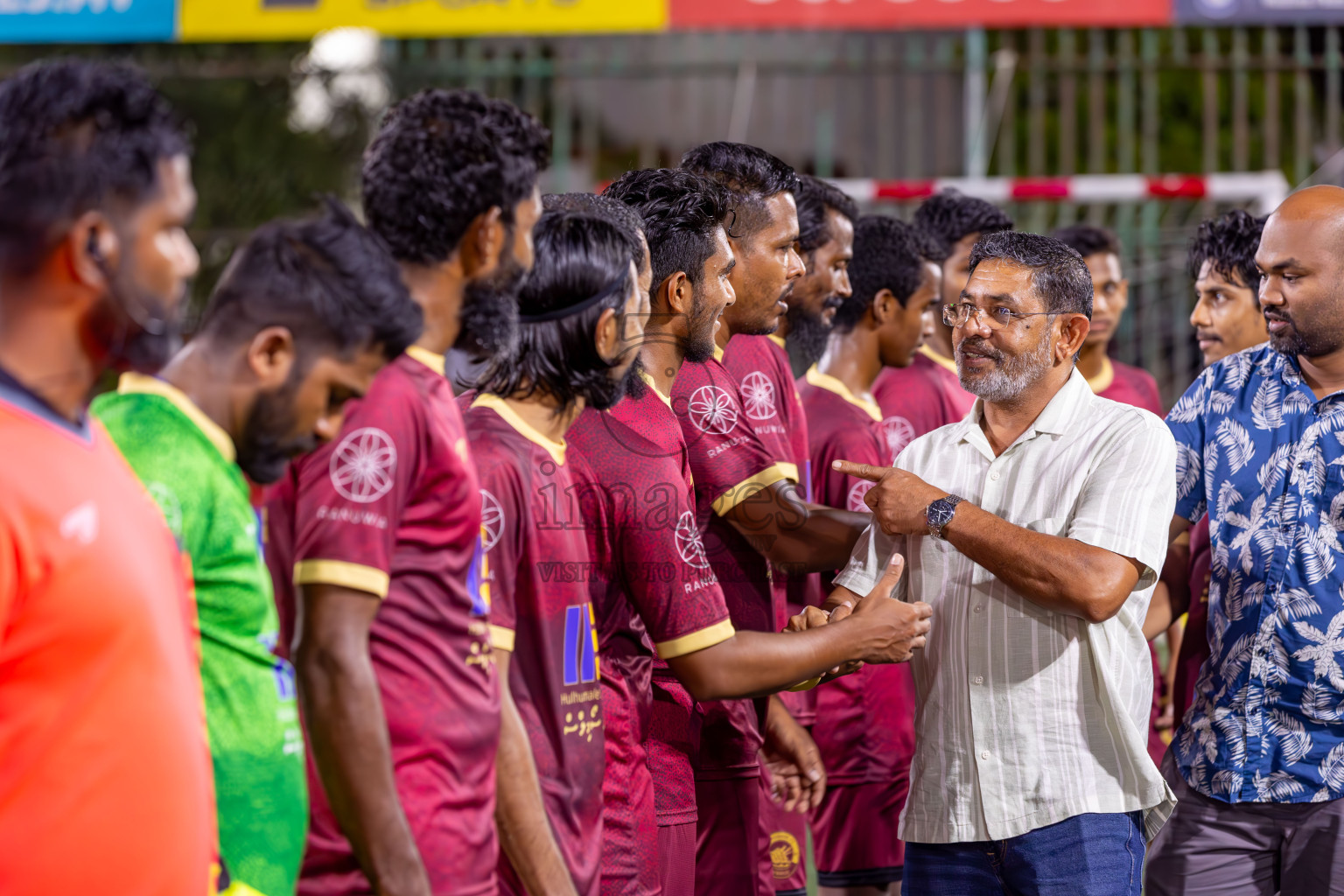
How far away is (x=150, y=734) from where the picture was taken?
1.65m

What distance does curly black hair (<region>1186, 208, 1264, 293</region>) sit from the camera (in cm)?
481

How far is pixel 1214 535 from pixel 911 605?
1.02 meters

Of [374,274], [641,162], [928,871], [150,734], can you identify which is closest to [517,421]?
[374,274]

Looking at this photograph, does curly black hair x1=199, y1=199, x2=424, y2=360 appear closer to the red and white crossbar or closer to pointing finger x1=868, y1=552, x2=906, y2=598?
pointing finger x1=868, y1=552, x2=906, y2=598

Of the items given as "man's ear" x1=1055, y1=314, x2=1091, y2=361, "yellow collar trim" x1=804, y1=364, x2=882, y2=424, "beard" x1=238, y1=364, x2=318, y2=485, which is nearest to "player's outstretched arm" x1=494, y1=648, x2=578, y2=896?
"beard" x1=238, y1=364, x2=318, y2=485

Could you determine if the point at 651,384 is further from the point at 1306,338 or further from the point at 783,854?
the point at 783,854

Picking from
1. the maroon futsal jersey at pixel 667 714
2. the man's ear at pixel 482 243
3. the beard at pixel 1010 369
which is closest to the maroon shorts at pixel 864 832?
the maroon futsal jersey at pixel 667 714

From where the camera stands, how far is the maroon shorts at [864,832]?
4590mm

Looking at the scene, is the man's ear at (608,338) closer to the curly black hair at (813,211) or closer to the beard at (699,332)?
the beard at (699,332)

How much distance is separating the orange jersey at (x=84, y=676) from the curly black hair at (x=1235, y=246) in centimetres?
415

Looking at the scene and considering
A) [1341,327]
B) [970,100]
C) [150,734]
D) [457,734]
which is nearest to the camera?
[150,734]

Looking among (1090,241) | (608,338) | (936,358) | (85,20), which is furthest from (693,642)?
(85,20)

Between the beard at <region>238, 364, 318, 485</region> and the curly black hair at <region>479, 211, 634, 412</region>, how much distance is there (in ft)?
2.26

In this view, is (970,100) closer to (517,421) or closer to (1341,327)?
(1341,327)
